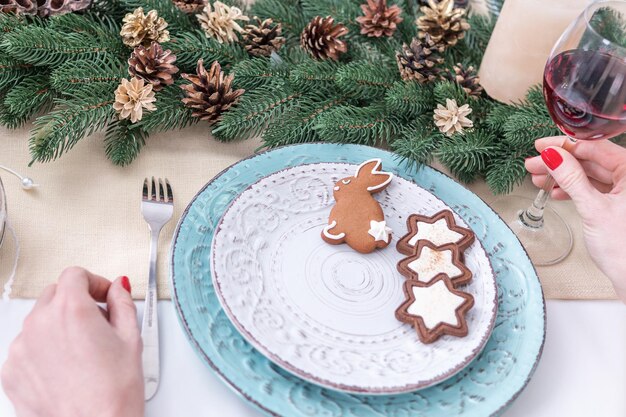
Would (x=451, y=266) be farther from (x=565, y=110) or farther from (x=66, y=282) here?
(x=66, y=282)

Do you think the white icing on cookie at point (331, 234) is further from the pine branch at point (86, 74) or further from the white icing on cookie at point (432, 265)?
the pine branch at point (86, 74)

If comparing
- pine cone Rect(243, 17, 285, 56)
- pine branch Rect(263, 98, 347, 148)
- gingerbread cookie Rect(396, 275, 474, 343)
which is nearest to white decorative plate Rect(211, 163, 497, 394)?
gingerbread cookie Rect(396, 275, 474, 343)

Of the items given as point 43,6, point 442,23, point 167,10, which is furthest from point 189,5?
point 442,23

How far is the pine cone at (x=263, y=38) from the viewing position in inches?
43.9

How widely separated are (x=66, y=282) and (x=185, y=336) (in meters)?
0.16

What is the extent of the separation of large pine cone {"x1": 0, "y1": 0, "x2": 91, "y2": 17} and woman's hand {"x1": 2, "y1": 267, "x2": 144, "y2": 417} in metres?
0.60

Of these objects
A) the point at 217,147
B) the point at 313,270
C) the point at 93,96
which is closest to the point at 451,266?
the point at 313,270

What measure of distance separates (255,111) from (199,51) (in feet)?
0.56

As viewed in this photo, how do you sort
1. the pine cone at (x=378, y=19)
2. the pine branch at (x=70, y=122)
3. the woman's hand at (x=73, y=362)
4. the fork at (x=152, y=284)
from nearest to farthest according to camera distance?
the woman's hand at (x=73, y=362) < the fork at (x=152, y=284) < the pine branch at (x=70, y=122) < the pine cone at (x=378, y=19)

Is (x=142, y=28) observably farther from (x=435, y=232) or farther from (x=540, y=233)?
(x=540, y=233)

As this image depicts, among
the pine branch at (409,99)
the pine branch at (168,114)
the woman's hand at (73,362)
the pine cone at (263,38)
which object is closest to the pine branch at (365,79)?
the pine branch at (409,99)

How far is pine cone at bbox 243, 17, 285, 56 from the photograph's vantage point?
111 centimetres

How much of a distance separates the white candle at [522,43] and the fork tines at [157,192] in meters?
0.62

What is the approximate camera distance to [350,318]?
2.52 ft
